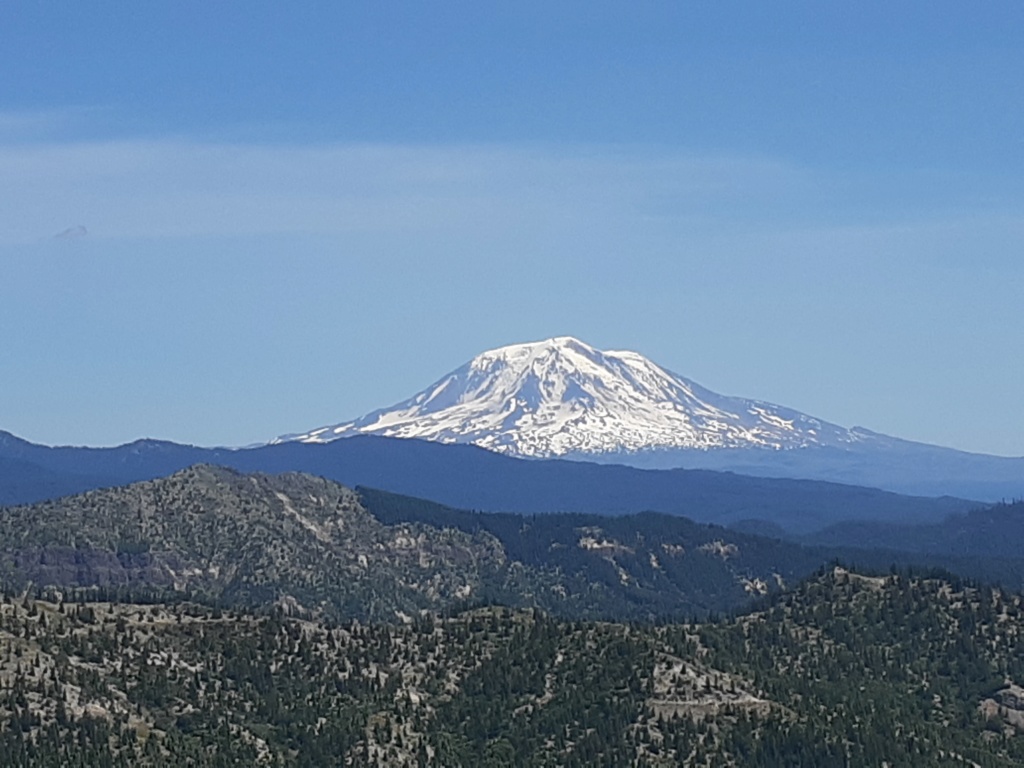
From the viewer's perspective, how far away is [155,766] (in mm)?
198375

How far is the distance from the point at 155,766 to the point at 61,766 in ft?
31.9

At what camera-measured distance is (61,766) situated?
642ft
